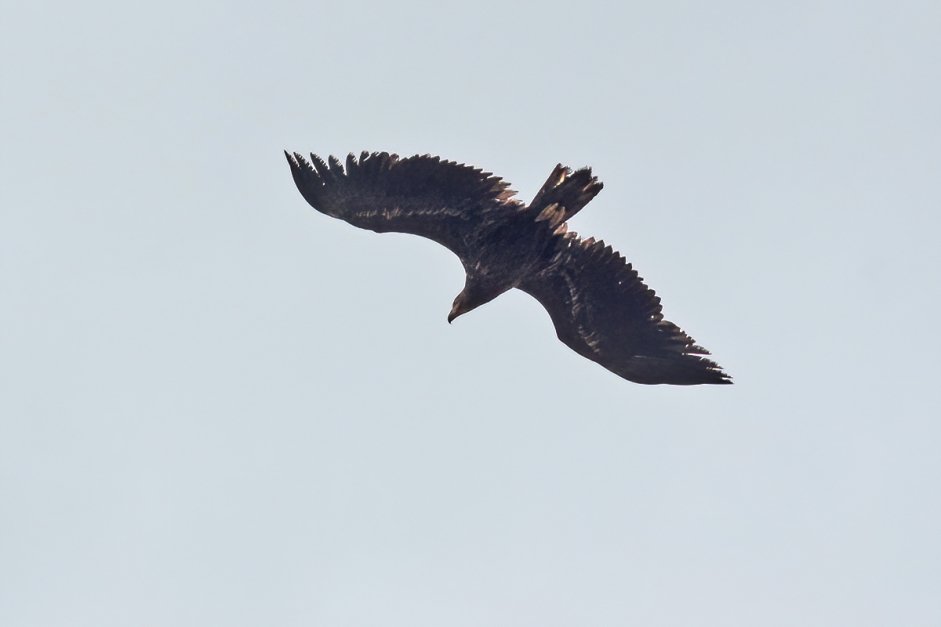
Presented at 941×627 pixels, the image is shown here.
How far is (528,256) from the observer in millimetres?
19516

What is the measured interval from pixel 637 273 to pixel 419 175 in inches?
142

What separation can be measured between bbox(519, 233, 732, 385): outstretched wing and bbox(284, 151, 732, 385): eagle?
15mm

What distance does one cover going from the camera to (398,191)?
18797mm

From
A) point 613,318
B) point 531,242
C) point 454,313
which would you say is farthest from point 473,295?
point 613,318

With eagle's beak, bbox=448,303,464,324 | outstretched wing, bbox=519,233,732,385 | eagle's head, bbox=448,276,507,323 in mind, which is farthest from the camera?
eagle's beak, bbox=448,303,464,324

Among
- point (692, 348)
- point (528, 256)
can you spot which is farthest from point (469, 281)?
point (692, 348)

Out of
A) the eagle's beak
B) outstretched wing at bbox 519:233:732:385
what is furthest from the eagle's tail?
the eagle's beak

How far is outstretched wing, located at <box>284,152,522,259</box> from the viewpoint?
18.6 meters

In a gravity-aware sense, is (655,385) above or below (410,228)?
below

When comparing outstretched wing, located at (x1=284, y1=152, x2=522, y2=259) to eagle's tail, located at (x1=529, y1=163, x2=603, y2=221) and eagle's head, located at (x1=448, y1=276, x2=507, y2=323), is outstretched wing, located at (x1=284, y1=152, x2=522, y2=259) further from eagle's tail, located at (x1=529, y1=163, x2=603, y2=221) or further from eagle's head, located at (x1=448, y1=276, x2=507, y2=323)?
eagle's head, located at (x1=448, y1=276, x2=507, y2=323)

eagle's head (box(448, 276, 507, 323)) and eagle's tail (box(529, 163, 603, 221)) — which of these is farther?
eagle's head (box(448, 276, 507, 323))

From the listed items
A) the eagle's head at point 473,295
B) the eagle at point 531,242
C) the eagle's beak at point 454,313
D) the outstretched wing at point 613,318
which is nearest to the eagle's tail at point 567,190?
the eagle at point 531,242

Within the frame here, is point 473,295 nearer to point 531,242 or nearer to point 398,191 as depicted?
point 531,242

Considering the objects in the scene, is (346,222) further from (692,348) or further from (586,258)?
(692,348)
